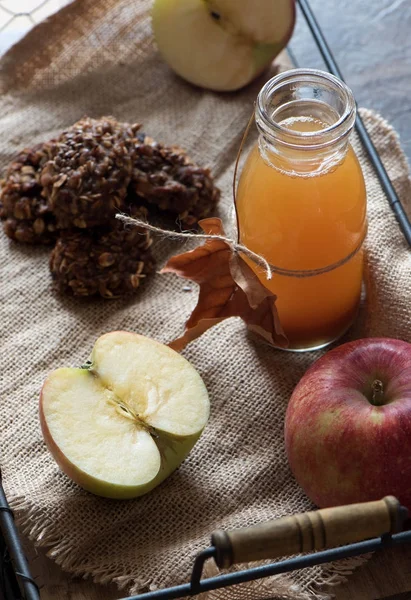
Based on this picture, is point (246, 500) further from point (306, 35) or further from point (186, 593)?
point (306, 35)

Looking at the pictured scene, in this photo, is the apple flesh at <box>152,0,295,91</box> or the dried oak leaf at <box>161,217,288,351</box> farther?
the apple flesh at <box>152,0,295,91</box>

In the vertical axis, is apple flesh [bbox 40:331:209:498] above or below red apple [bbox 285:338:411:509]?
above

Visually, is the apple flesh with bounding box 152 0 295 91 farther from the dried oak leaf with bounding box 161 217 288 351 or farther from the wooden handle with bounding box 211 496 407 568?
the wooden handle with bounding box 211 496 407 568

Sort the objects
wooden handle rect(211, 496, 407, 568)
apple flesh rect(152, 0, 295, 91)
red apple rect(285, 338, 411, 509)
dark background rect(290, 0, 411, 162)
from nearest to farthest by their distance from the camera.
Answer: wooden handle rect(211, 496, 407, 568), red apple rect(285, 338, 411, 509), apple flesh rect(152, 0, 295, 91), dark background rect(290, 0, 411, 162)

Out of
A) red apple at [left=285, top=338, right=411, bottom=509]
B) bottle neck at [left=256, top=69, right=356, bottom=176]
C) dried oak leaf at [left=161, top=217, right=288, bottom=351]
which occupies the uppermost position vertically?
bottle neck at [left=256, top=69, right=356, bottom=176]

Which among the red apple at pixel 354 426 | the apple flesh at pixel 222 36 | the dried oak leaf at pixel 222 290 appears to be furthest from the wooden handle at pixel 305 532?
the apple flesh at pixel 222 36

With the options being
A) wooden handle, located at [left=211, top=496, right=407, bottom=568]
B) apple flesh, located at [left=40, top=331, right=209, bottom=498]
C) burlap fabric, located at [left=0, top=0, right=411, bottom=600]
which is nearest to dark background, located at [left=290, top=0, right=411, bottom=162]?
burlap fabric, located at [left=0, top=0, right=411, bottom=600]

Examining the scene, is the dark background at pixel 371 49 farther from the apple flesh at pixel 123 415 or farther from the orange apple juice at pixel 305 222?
the apple flesh at pixel 123 415
